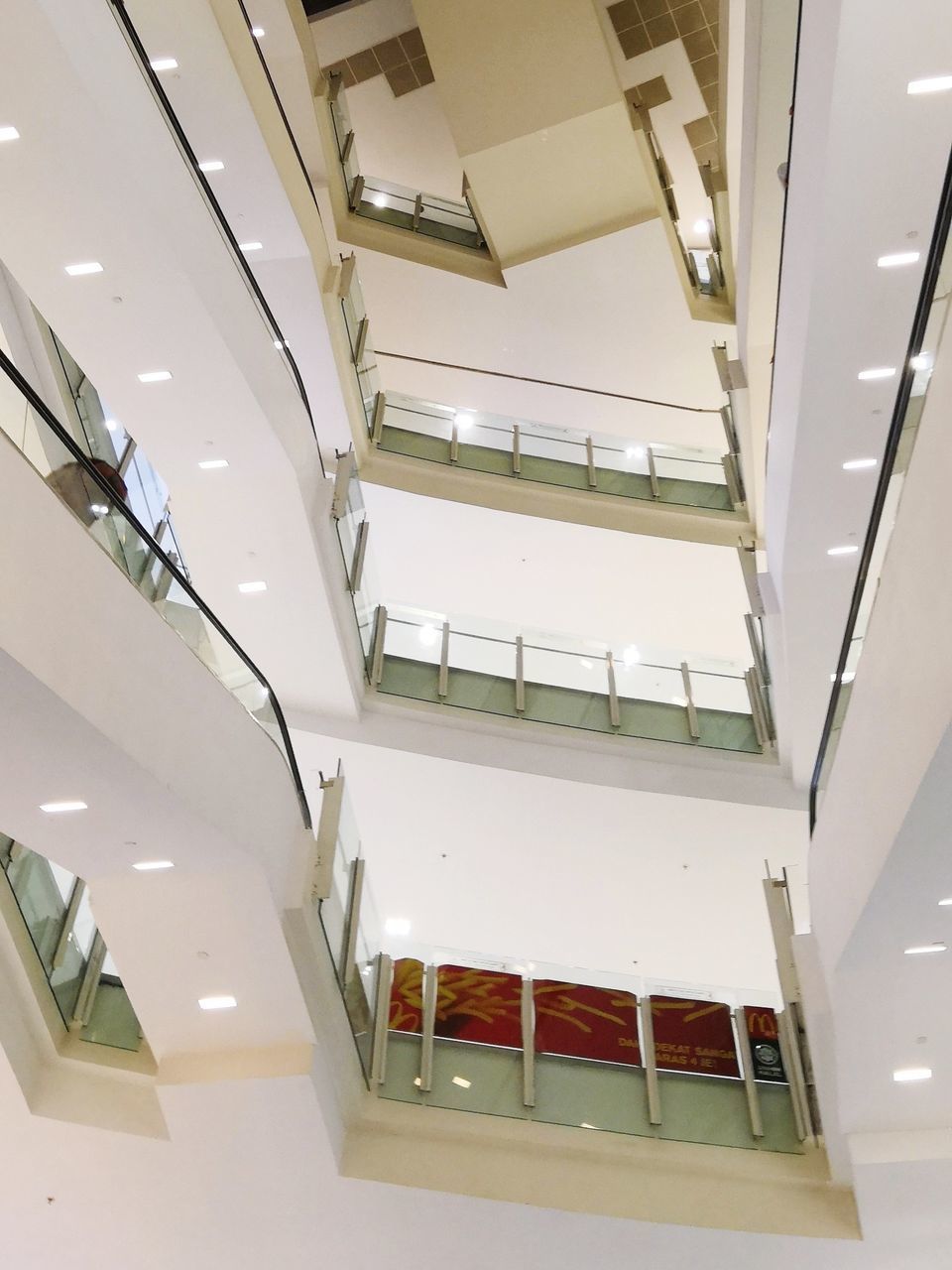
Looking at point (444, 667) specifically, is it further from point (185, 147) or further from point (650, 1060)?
point (185, 147)

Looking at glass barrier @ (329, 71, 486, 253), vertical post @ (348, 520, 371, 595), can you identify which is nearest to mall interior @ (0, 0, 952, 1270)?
vertical post @ (348, 520, 371, 595)

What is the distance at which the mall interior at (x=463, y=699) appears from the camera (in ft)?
16.1

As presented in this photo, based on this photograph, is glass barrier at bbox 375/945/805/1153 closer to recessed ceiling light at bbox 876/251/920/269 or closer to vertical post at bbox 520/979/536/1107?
vertical post at bbox 520/979/536/1107

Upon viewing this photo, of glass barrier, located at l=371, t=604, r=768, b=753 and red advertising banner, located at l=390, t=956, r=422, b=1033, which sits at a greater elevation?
glass barrier, located at l=371, t=604, r=768, b=753

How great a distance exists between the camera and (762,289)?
11172 mm

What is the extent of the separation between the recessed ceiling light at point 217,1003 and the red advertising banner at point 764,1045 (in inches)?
120

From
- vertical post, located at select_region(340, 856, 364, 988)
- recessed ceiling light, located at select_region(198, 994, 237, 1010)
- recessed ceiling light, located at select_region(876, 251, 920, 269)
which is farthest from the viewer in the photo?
vertical post, located at select_region(340, 856, 364, 988)

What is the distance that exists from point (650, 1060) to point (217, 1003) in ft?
8.52

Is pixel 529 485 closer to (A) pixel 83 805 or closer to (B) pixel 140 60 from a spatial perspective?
(B) pixel 140 60

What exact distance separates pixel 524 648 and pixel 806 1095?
14.4 ft

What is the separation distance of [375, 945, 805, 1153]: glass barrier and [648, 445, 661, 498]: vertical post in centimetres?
548

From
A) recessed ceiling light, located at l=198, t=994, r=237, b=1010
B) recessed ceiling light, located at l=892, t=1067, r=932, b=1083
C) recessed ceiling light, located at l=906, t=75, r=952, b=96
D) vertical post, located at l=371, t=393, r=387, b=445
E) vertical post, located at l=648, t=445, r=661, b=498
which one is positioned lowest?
recessed ceiling light, located at l=892, t=1067, r=932, b=1083

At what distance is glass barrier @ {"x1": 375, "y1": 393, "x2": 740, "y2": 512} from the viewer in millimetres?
11750

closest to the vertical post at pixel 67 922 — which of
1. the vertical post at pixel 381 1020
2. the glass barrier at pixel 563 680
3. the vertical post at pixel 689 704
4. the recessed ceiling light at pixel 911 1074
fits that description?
the vertical post at pixel 381 1020
